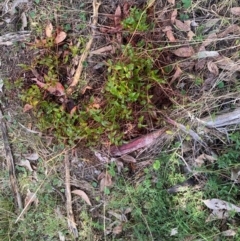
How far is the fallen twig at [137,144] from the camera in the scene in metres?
2.60

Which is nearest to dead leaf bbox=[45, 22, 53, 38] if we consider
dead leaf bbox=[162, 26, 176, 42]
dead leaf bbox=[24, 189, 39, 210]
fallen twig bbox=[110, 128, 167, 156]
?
dead leaf bbox=[162, 26, 176, 42]

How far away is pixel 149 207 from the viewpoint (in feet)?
8.60

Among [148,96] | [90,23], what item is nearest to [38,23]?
[90,23]

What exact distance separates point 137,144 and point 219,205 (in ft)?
2.01

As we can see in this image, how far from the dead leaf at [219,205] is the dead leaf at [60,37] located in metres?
1.36

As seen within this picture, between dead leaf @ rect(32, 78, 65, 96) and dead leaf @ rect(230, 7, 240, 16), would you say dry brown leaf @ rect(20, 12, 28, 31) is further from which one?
dead leaf @ rect(230, 7, 240, 16)

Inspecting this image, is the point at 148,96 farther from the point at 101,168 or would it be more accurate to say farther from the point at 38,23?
the point at 38,23

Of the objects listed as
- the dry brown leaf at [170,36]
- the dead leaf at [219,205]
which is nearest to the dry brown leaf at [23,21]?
the dry brown leaf at [170,36]

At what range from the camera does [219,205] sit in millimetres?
2479

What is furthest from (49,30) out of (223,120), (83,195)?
(223,120)

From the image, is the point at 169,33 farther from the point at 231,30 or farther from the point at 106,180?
the point at 106,180

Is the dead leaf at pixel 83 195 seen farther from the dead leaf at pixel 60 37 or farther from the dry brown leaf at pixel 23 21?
the dry brown leaf at pixel 23 21

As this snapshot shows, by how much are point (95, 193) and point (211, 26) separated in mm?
1299

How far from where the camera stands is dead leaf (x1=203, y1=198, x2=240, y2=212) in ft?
8.01
